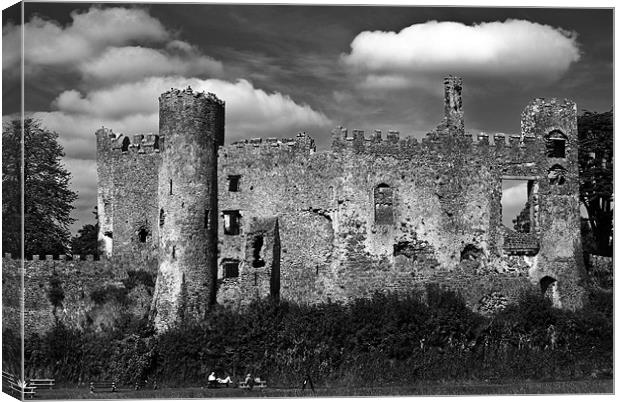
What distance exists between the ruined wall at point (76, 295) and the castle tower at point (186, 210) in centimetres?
205

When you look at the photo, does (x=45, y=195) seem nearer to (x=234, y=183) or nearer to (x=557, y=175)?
(x=234, y=183)

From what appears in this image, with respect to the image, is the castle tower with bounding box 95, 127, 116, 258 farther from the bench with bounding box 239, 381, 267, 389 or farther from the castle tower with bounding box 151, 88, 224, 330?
the bench with bounding box 239, 381, 267, 389

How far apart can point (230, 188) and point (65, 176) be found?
32.2ft

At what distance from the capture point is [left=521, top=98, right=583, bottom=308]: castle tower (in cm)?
3591

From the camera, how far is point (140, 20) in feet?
96.8

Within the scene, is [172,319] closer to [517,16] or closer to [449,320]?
[449,320]

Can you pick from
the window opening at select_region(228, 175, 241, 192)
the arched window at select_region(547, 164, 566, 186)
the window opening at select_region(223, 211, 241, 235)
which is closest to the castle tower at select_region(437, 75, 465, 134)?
the arched window at select_region(547, 164, 566, 186)

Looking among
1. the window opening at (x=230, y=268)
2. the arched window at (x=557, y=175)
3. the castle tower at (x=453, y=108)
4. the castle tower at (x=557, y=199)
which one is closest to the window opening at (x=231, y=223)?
the window opening at (x=230, y=268)

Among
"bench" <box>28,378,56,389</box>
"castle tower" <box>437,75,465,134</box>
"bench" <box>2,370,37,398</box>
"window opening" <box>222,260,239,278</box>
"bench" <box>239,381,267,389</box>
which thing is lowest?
"bench" <box>239,381,267,389</box>

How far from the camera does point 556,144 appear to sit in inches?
1452

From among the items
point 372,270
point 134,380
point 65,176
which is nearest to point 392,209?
point 372,270

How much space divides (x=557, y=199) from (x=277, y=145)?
10705 mm

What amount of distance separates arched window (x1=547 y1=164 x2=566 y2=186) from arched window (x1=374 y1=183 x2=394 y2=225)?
6236mm

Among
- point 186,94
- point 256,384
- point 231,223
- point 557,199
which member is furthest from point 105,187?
point 557,199
